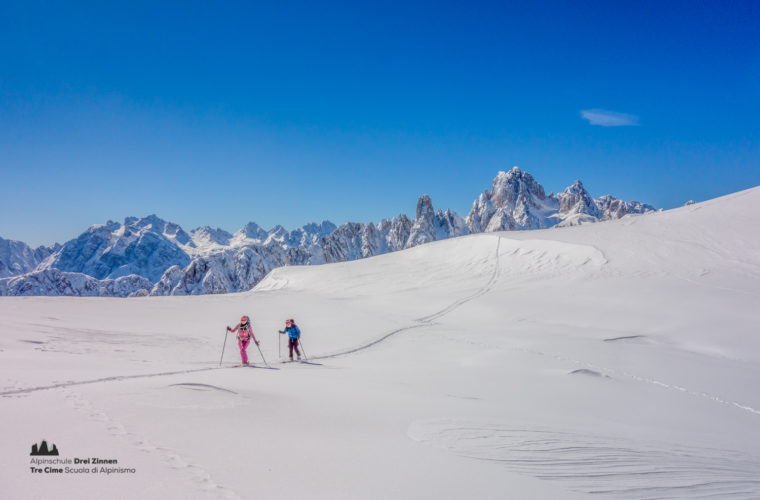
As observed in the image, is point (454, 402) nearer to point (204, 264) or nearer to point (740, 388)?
point (740, 388)

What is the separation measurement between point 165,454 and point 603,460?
6.02 meters

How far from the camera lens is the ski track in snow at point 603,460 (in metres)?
4.99

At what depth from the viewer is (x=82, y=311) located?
20.4 metres

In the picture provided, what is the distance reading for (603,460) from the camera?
565 cm

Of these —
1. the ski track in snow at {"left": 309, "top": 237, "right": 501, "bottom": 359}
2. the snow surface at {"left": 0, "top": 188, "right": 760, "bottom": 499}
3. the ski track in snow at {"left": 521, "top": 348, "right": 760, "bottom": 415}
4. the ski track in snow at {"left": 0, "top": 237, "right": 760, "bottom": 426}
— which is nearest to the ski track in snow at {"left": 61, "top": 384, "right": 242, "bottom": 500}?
the snow surface at {"left": 0, "top": 188, "right": 760, "bottom": 499}

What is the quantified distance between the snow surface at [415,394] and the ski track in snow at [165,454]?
0.03 m

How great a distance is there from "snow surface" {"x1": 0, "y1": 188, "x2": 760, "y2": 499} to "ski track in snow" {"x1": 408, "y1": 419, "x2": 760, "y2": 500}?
0.04 m

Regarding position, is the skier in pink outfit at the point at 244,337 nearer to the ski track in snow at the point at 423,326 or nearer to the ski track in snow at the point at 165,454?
the ski track in snow at the point at 423,326

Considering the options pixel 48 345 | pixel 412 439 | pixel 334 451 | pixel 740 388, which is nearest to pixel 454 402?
pixel 412 439

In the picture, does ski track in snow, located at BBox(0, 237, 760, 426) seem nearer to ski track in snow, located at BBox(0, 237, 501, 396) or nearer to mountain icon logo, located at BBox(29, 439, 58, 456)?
ski track in snow, located at BBox(0, 237, 501, 396)

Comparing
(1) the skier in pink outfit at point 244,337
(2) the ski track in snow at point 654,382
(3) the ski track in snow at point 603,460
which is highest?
(1) the skier in pink outfit at point 244,337

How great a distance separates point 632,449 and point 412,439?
3.77 metres

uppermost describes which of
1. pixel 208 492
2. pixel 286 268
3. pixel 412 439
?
pixel 286 268

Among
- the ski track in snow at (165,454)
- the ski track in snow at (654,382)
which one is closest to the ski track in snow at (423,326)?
the ski track in snow at (654,382)
